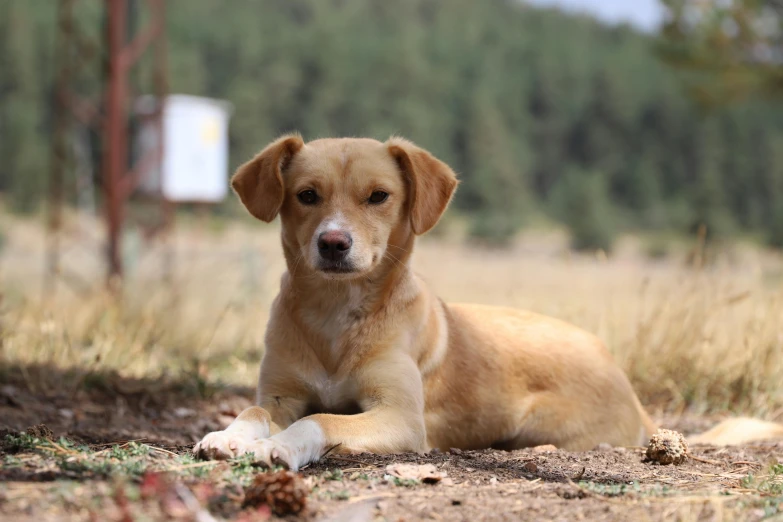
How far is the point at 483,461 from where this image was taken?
132 inches

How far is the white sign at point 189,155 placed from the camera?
1617cm

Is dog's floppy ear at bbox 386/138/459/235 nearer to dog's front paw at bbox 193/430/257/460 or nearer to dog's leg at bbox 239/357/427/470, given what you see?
dog's leg at bbox 239/357/427/470

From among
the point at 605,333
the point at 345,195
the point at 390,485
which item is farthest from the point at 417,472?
the point at 605,333

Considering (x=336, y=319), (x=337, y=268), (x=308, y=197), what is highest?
(x=308, y=197)

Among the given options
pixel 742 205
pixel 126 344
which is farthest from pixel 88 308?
pixel 742 205

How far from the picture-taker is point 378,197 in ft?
12.1

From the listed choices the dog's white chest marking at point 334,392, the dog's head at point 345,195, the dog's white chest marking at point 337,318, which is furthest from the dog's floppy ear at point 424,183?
the dog's white chest marking at point 334,392

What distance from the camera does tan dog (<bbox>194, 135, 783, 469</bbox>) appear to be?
135 inches

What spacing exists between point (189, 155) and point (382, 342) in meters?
13.6

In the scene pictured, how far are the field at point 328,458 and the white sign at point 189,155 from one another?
621 cm

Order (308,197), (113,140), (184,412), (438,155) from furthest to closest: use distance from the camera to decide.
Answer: (438,155), (113,140), (184,412), (308,197)

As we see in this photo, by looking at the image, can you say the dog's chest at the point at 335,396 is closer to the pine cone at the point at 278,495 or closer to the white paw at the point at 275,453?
the white paw at the point at 275,453

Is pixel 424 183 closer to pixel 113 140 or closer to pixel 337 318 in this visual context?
pixel 337 318

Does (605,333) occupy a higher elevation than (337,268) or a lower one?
lower
